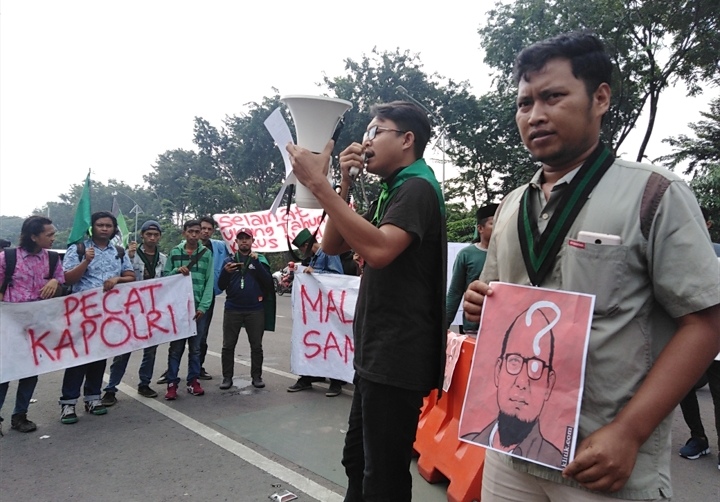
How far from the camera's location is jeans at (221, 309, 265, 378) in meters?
5.57

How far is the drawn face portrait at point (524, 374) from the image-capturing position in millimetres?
1118

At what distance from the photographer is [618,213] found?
1.09 metres

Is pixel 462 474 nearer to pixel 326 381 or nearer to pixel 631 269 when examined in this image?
pixel 631 269

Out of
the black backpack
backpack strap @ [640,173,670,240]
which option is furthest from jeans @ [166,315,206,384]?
backpack strap @ [640,173,670,240]

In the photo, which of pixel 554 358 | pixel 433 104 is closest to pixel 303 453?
A: pixel 554 358

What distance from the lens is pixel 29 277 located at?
14.5ft

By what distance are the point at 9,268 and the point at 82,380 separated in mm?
1217

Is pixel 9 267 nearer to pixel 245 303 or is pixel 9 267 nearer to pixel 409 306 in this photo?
pixel 245 303

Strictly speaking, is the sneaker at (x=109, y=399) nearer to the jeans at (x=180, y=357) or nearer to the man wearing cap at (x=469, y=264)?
the jeans at (x=180, y=357)

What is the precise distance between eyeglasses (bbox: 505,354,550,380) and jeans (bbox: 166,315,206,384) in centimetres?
473

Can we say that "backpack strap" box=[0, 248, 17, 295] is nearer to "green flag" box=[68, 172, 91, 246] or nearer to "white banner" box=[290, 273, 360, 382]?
"green flag" box=[68, 172, 91, 246]

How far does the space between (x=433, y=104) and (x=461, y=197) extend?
511 cm

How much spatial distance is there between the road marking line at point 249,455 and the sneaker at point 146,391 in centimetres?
13

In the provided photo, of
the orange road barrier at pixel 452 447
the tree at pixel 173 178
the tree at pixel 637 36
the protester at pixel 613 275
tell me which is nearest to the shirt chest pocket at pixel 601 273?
the protester at pixel 613 275
